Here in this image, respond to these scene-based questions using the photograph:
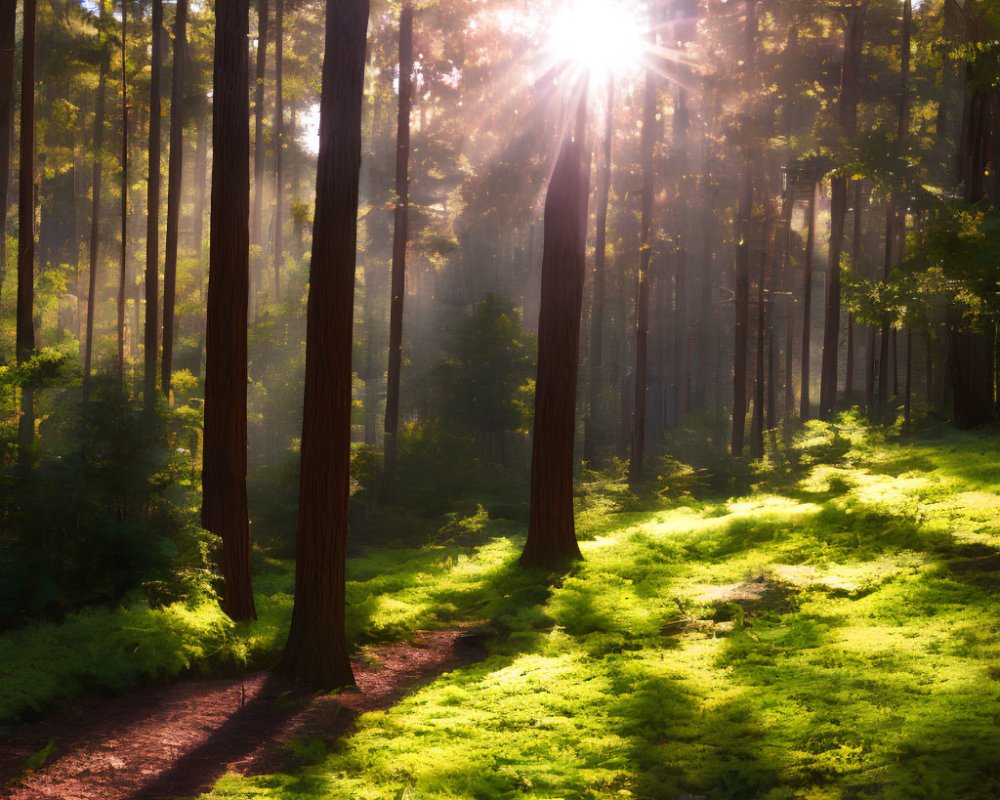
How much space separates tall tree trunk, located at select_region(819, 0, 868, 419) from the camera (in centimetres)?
2414

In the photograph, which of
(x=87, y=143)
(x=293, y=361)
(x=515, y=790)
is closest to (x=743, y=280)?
(x=293, y=361)

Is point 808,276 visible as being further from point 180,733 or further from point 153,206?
point 180,733

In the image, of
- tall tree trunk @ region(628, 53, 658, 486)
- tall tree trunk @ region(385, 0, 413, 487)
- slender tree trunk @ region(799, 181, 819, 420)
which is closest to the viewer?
tall tree trunk @ region(385, 0, 413, 487)

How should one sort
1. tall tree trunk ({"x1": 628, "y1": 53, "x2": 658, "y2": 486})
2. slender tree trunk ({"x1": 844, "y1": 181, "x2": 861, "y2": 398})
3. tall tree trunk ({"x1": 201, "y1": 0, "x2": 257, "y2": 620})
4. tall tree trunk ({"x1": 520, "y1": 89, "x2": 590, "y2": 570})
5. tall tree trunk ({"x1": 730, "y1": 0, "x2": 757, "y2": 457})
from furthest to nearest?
slender tree trunk ({"x1": 844, "y1": 181, "x2": 861, "y2": 398}) → tall tree trunk ({"x1": 730, "y1": 0, "x2": 757, "y2": 457}) → tall tree trunk ({"x1": 628, "y1": 53, "x2": 658, "y2": 486}) → tall tree trunk ({"x1": 520, "y1": 89, "x2": 590, "y2": 570}) → tall tree trunk ({"x1": 201, "y1": 0, "x2": 257, "y2": 620})

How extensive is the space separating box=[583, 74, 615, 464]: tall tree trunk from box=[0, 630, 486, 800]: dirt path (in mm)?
22884

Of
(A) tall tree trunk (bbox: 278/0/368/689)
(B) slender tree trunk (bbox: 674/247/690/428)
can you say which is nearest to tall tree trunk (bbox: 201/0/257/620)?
(A) tall tree trunk (bbox: 278/0/368/689)

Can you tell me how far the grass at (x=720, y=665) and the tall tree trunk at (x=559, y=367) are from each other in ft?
2.36

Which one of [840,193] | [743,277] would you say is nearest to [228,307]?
[743,277]

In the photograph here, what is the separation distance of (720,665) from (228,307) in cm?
714

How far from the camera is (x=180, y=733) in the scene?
6637 millimetres

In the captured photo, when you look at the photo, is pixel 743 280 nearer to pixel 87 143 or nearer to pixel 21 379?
pixel 21 379

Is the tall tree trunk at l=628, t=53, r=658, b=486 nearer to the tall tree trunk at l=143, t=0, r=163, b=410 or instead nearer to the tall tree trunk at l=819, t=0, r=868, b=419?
the tall tree trunk at l=819, t=0, r=868, b=419

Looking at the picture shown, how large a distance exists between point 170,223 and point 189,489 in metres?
10.8

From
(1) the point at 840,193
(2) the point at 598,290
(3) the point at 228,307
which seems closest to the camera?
(3) the point at 228,307
